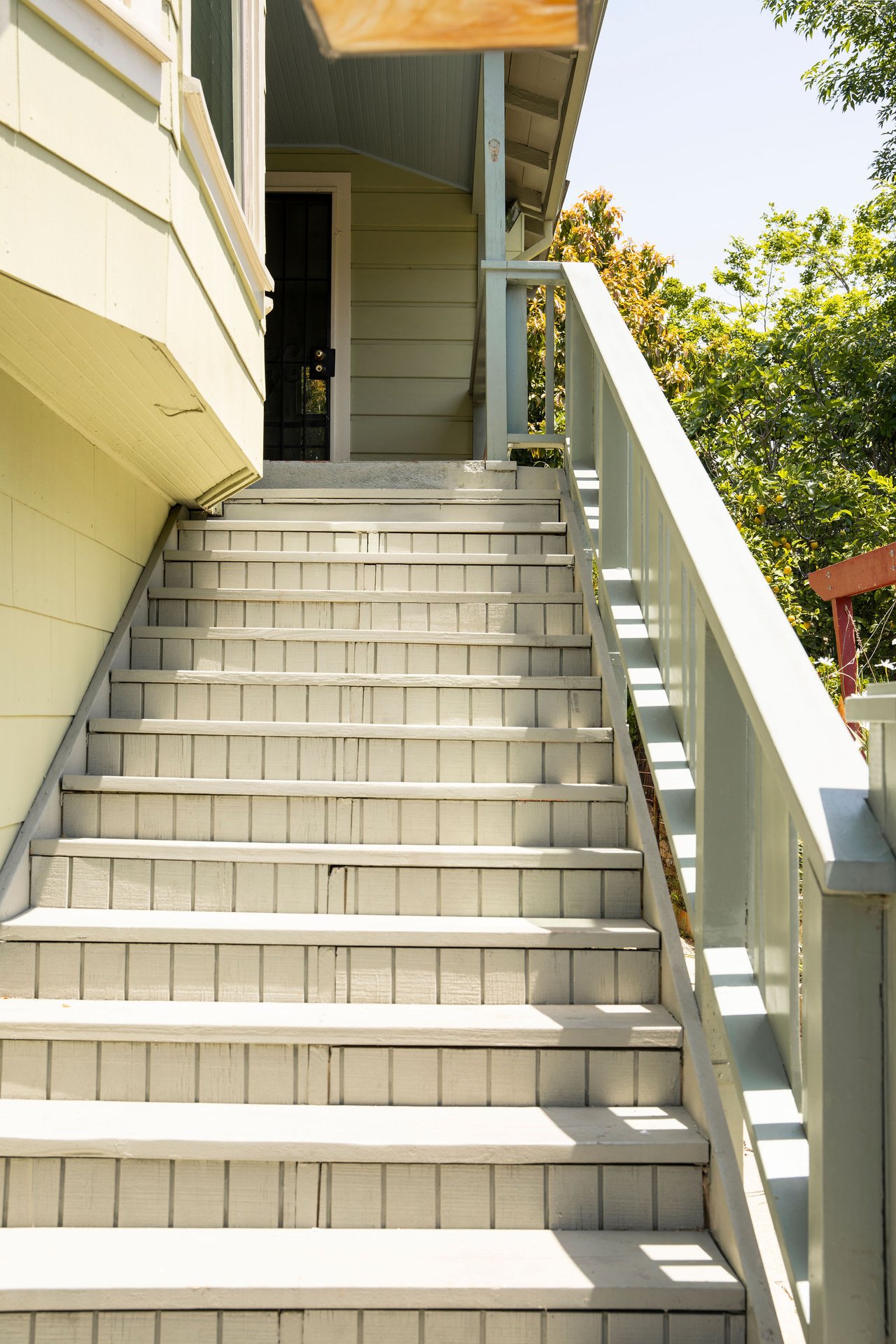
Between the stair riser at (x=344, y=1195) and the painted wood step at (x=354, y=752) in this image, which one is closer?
the stair riser at (x=344, y=1195)

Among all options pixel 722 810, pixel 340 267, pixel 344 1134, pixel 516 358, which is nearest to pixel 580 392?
pixel 516 358

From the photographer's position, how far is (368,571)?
326cm

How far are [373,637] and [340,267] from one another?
3801mm

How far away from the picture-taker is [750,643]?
5.01ft

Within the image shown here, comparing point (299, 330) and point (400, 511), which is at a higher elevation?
point (299, 330)

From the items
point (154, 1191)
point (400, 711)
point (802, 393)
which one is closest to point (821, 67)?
point (802, 393)

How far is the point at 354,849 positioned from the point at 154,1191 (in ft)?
2.57

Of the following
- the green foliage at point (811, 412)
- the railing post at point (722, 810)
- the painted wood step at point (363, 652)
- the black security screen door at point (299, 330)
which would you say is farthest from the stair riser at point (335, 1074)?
the green foliage at point (811, 412)

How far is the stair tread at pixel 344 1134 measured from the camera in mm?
1775

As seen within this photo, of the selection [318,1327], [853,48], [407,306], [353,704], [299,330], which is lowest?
[318,1327]

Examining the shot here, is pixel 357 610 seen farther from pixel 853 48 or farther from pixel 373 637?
pixel 853 48

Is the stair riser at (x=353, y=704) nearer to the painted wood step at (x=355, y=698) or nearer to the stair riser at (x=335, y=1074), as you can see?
the painted wood step at (x=355, y=698)

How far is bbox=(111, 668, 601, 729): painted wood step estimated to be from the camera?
277cm

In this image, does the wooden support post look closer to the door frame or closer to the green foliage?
the door frame
